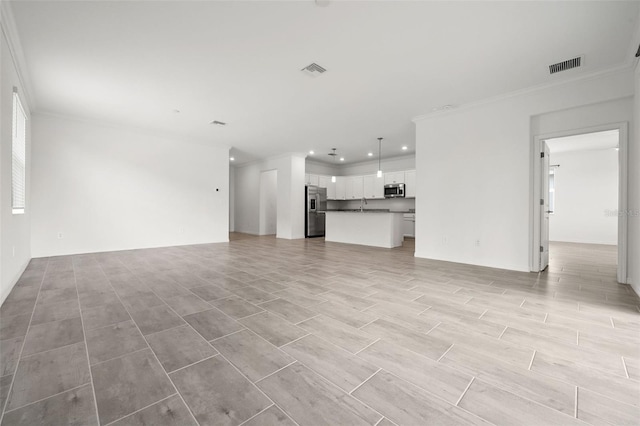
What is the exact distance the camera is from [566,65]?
3281mm

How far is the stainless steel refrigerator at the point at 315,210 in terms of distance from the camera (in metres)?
9.24

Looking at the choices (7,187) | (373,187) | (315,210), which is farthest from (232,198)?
(7,187)

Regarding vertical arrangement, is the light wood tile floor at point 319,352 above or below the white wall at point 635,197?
below

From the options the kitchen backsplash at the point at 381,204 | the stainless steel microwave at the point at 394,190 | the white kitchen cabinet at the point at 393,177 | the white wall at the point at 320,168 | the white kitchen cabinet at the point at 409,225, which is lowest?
the white kitchen cabinet at the point at 409,225

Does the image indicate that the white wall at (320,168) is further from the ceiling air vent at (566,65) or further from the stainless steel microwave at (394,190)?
the ceiling air vent at (566,65)

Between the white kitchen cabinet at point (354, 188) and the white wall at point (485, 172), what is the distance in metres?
4.63

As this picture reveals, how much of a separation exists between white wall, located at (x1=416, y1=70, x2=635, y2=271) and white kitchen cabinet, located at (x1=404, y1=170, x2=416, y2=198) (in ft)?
11.5

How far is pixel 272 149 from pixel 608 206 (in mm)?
9378

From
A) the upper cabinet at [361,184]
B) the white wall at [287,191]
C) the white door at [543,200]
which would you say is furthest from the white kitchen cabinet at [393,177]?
the white door at [543,200]

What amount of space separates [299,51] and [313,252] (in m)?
3.93

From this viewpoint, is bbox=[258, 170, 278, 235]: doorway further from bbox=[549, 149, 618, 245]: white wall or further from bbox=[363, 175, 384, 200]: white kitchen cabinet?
bbox=[549, 149, 618, 245]: white wall

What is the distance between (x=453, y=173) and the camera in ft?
15.6

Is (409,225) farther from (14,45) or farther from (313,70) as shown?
(14,45)

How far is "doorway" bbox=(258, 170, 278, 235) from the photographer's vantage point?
9758mm
